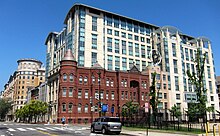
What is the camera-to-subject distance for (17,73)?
427 ft

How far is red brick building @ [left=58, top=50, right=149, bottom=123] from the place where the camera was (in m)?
53.0

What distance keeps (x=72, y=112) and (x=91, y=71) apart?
1117cm

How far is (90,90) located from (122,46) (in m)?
24.1

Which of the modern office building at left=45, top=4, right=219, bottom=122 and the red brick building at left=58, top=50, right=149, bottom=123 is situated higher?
the modern office building at left=45, top=4, right=219, bottom=122

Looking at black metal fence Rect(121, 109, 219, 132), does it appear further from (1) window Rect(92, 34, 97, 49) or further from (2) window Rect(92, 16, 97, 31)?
(2) window Rect(92, 16, 97, 31)

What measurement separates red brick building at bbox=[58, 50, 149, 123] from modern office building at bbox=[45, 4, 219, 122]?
801 cm

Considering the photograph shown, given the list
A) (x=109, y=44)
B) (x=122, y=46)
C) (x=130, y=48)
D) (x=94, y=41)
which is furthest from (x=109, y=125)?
(x=130, y=48)

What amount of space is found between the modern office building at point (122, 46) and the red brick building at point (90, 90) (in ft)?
26.3

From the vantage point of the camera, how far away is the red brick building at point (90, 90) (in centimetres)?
5297

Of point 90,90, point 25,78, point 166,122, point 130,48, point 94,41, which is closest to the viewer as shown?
point 166,122

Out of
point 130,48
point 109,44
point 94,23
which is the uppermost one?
point 94,23

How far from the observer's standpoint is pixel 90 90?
56156 millimetres

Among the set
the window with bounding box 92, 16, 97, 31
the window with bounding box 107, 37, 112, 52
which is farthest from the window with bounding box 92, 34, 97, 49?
the window with bounding box 107, 37, 112, 52

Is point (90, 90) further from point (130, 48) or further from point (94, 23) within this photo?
point (130, 48)
